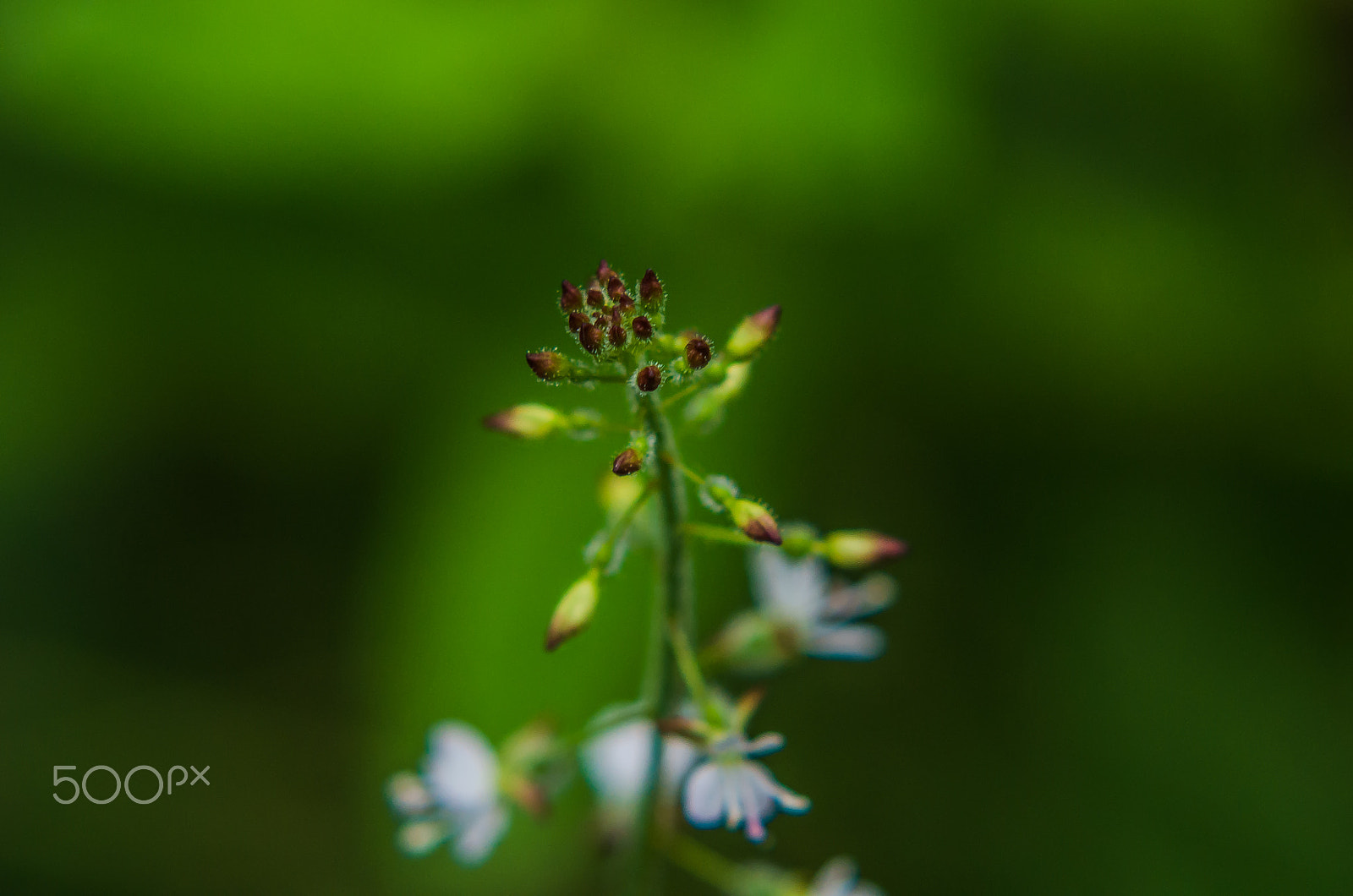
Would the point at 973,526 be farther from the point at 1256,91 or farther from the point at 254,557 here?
the point at 254,557

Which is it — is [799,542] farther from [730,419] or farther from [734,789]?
[730,419]

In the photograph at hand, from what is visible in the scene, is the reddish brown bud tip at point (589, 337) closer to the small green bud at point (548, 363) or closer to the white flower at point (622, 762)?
the small green bud at point (548, 363)

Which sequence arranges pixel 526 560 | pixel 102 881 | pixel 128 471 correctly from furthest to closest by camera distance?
pixel 128 471
pixel 102 881
pixel 526 560

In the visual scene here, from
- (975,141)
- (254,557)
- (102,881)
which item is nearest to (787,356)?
(975,141)

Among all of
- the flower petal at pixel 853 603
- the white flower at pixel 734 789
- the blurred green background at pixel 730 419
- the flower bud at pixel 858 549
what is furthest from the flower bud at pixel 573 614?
the blurred green background at pixel 730 419

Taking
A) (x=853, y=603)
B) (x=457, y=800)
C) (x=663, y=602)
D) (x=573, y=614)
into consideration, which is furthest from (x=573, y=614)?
(x=853, y=603)

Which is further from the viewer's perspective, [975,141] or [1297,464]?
[1297,464]

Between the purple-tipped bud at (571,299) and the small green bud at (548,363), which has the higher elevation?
the purple-tipped bud at (571,299)

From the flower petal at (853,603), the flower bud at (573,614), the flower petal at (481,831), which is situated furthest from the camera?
the flower petal at (853,603)

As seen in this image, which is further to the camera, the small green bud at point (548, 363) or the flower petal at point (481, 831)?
the flower petal at point (481, 831)
